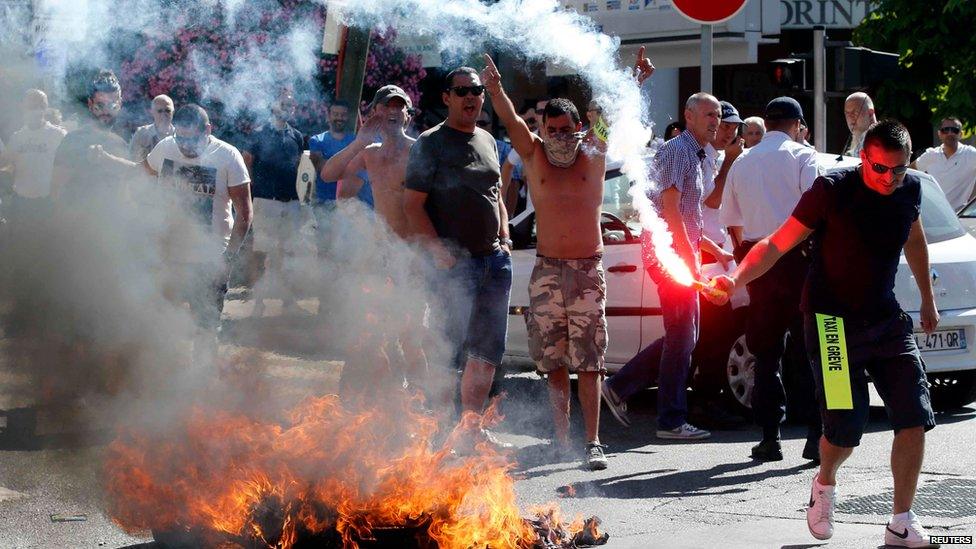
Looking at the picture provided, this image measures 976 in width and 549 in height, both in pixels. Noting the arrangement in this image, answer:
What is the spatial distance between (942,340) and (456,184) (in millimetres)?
3373

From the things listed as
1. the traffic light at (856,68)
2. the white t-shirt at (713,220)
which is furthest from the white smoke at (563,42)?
the traffic light at (856,68)

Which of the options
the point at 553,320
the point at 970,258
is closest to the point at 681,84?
the point at 970,258

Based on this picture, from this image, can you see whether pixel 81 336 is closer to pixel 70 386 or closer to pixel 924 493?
pixel 70 386

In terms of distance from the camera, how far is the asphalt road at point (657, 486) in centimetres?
583

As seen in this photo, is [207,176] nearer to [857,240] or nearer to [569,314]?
[569,314]

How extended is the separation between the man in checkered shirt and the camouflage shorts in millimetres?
484

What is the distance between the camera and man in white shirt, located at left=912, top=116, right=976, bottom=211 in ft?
44.8

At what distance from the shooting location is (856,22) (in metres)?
23.2

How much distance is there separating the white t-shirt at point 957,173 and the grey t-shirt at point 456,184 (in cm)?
754

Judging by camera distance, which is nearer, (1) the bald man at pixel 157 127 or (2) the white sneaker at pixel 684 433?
(2) the white sneaker at pixel 684 433

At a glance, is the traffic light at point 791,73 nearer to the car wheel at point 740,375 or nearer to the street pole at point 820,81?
the street pole at point 820,81

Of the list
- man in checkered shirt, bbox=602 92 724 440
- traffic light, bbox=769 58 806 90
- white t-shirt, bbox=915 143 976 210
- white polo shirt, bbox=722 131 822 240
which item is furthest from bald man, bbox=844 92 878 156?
man in checkered shirt, bbox=602 92 724 440

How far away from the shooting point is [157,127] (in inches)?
346

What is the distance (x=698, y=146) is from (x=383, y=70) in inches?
197
